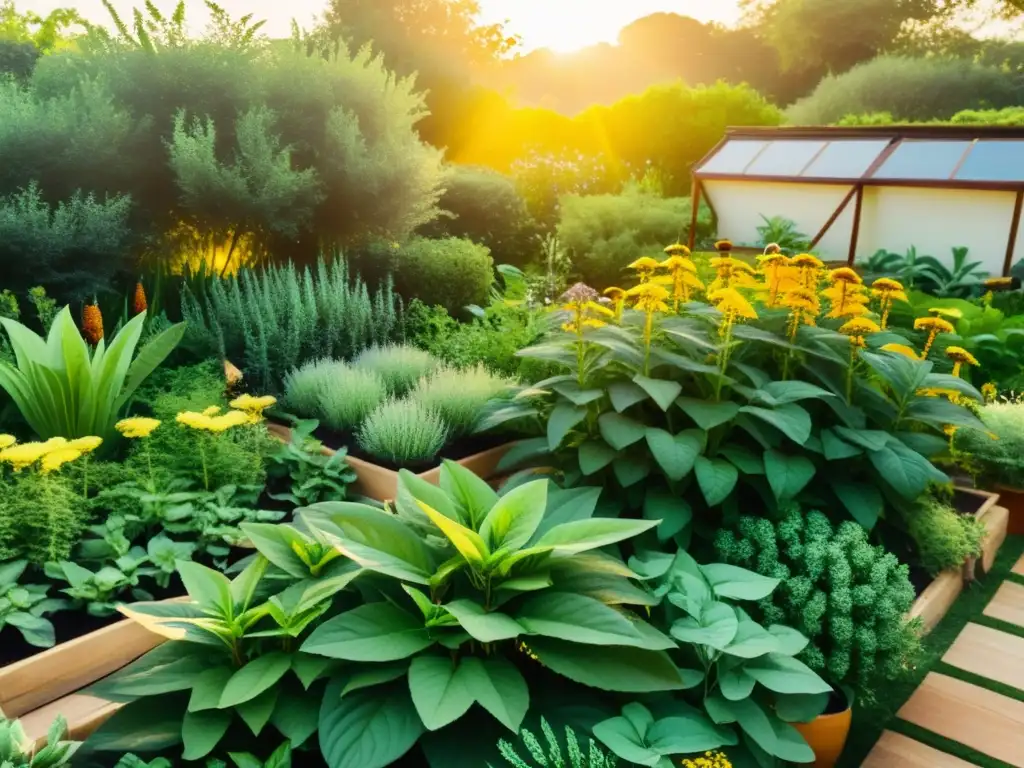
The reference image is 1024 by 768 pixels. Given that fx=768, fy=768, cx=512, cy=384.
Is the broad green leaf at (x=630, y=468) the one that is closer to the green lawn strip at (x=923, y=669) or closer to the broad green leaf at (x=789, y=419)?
the broad green leaf at (x=789, y=419)

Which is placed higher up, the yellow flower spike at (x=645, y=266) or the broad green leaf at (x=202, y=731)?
the yellow flower spike at (x=645, y=266)

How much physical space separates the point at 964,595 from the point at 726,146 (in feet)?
21.2

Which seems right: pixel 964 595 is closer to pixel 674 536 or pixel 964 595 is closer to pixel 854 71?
pixel 674 536

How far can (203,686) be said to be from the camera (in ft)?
5.25

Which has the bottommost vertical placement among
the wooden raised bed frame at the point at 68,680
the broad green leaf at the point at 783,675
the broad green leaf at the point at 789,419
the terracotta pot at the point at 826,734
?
the terracotta pot at the point at 826,734

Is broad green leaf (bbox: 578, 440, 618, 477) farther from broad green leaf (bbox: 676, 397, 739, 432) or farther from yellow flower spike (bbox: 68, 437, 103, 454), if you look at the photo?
yellow flower spike (bbox: 68, 437, 103, 454)

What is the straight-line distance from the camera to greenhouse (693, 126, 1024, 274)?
629cm

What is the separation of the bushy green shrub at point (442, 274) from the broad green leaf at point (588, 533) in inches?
146

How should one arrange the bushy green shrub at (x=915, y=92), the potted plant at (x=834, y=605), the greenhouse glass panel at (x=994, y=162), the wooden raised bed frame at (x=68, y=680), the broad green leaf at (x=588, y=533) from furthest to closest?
the bushy green shrub at (x=915, y=92) < the greenhouse glass panel at (x=994, y=162) < the potted plant at (x=834, y=605) < the wooden raised bed frame at (x=68, y=680) < the broad green leaf at (x=588, y=533)

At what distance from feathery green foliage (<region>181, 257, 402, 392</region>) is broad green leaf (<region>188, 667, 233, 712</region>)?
241 cm

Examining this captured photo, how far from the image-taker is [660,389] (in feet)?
7.69

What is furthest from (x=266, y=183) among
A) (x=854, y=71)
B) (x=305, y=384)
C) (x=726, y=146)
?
(x=854, y=71)

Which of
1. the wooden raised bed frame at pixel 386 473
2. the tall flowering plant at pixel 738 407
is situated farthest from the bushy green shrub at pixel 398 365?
the tall flowering plant at pixel 738 407

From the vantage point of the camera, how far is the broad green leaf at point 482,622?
4.91 feet
